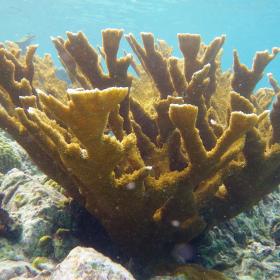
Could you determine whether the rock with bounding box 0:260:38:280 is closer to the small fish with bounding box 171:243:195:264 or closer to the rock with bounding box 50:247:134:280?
the rock with bounding box 50:247:134:280

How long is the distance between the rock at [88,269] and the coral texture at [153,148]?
478mm

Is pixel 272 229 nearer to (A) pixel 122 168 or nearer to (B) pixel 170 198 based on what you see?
(B) pixel 170 198

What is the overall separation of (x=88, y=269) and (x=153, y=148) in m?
1.19

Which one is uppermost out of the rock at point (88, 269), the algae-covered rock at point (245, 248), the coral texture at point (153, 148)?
the coral texture at point (153, 148)

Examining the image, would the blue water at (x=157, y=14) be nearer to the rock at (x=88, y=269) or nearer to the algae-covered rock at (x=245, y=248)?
the algae-covered rock at (x=245, y=248)

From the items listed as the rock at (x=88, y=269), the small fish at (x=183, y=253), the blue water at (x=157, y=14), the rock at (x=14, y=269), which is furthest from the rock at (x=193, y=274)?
the blue water at (x=157, y=14)

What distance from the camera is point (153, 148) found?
104 inches

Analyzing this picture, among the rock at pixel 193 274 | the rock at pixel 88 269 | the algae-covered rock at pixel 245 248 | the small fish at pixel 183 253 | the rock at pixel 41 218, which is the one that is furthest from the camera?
the algae-covered rock at pixel 245 248

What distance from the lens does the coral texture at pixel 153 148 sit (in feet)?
6.39

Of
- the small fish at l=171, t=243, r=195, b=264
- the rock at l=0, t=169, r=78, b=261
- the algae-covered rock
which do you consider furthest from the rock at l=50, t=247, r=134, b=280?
the algae-covered rock

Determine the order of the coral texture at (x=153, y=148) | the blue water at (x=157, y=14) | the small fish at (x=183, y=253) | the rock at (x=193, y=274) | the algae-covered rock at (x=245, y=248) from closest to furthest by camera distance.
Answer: the coral texture at (x=153, y=148) → the rock at (x=193, y=274) → the small fish at (x=183, y=253) → the algae-covered rock at (x=245, y=248) → the blue water at (x=157, y=14)

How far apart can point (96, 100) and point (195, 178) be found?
3.19 feet

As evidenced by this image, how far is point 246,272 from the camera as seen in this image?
2.84 m

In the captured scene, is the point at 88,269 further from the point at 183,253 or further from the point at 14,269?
the point at 183,253
